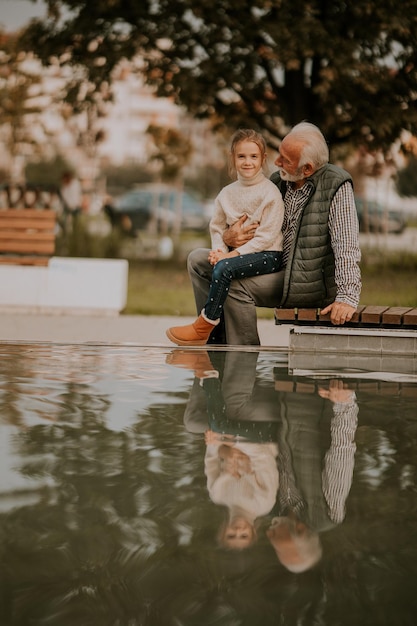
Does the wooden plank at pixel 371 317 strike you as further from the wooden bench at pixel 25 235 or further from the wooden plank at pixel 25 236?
the wooden plank at pixel 25 236

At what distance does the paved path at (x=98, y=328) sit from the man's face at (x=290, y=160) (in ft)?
15.0

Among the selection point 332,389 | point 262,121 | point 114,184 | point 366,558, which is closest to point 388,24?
point 262,121

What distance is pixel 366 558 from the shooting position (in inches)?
95.0

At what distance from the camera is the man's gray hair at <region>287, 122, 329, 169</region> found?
615 centimetres

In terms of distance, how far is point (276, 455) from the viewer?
3273 millimetres

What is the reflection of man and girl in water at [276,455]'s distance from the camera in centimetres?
257

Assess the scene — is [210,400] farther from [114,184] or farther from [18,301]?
[114,184]

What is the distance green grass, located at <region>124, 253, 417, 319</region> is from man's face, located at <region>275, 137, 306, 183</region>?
8.39 m

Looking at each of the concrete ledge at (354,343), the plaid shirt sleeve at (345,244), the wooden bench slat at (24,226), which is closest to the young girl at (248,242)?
the plaid shirt sleeve at (345,244)

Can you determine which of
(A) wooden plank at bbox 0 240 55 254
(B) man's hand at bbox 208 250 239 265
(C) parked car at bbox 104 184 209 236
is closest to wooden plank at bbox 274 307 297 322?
(B) man's hand at bbox 208 250 239 265

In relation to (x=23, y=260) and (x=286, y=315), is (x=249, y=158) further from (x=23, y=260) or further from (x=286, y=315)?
(x=23, y=260)

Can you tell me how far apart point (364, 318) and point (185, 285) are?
43.4 feet

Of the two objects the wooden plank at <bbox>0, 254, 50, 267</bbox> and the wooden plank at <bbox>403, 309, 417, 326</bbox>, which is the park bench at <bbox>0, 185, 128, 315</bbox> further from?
the wooden plank at <bbox>403, 309, 417, 326</bbox>

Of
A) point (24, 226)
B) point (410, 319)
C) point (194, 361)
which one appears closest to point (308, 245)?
point (410, 319)
